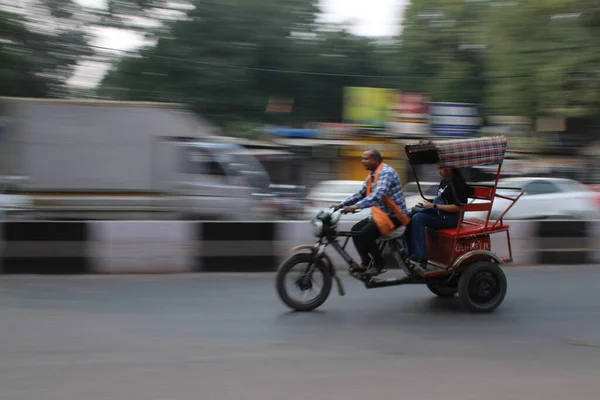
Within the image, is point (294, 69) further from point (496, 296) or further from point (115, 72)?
point (496, 296)

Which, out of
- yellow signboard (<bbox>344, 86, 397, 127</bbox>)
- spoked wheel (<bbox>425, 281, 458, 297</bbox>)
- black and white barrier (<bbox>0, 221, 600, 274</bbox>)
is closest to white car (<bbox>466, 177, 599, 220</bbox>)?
black and white barrier (<bbox>0, 221, 600, 274</bbox>)

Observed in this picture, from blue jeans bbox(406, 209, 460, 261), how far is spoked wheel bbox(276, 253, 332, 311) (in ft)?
2.97

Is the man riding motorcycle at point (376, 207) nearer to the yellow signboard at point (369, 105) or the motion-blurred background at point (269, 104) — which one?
the motion-blurred background at point (269, 104)

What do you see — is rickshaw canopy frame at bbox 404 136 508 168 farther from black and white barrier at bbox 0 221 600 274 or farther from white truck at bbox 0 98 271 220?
white truck at bbox 0 98 271 220

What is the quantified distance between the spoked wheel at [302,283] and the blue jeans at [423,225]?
0.91 metres

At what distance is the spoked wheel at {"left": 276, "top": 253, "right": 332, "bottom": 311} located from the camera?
635 cm

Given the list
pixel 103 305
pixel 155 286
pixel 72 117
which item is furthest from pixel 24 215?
pixel 103 305

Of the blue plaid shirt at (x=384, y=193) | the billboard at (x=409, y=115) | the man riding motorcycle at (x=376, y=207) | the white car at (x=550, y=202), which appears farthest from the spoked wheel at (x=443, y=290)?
the billboard at (x=409, y=115)

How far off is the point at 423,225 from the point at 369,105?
63.7 ft

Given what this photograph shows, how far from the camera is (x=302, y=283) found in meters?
6.42

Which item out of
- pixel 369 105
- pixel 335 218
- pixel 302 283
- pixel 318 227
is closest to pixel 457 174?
pixel 335 218

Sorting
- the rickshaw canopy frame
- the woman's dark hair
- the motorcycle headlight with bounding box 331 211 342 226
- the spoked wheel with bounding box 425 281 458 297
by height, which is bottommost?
the spoked wheel with bounding box 425 281 458 297

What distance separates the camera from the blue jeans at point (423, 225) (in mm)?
6590

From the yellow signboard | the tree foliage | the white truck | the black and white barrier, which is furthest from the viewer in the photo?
the yellow signboard
